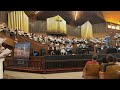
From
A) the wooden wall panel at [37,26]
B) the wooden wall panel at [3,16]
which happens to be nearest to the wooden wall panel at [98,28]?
the wooden wall panel at [37,26]

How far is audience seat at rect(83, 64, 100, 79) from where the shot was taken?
4.22 meters

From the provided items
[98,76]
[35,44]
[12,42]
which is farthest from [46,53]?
[98,76]

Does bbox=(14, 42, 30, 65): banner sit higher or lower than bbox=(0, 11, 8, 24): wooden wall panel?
lower

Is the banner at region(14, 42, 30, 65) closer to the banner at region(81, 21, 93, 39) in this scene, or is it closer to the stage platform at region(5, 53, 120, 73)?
the stage platform at region(5, 53, 120, 73)

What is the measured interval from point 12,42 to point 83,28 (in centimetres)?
159

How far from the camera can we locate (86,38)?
486 centimetres

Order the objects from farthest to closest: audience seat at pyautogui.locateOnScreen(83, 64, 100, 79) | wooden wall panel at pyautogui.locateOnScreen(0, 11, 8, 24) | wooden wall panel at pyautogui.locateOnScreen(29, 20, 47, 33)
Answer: wooden wall panel at pyautogui.locateOnScreen(29, 20, 47, 33) < wooden wall panel at pyautogui.locateOnScreen(0, 11, 8, 24) < audience seat at pyautogui.locateOnScreen(83, 64, 100, 79)

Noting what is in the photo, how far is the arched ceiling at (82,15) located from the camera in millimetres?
4660

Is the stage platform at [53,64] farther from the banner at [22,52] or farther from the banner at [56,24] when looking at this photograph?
the banner at [56,24]

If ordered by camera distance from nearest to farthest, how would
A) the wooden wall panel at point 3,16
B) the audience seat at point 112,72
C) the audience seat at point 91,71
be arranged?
the audience seat at point 112,72, the audience seat at point 91,71, the wooden wall panel at point 3,16

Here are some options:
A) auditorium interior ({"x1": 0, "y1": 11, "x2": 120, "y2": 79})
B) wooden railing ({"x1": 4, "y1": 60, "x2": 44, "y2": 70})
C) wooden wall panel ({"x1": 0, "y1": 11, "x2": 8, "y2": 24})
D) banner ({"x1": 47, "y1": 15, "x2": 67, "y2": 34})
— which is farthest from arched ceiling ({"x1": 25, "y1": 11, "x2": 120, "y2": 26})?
wooden railing ({"x1": 4, "y1": 60, "x2": 44, "y2": 70})

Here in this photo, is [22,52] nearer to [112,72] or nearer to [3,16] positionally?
[3,16]

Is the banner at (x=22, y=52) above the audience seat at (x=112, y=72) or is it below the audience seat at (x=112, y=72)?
above
